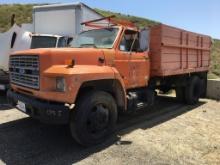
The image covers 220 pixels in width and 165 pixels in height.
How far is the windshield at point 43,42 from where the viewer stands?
10.6 m

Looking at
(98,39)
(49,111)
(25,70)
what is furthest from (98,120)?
(98,39)

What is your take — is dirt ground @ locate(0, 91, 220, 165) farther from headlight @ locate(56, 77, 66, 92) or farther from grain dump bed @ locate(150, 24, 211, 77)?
grain dump bed @ locate(150, 24, 211, 77)

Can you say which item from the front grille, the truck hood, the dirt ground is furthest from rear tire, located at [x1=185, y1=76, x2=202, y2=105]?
the front grille

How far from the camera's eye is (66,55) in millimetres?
5812

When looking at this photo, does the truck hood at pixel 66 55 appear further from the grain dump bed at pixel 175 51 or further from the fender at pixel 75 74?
the grain dump bed at pixel 175 51

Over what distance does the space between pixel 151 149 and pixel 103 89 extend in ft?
4.93

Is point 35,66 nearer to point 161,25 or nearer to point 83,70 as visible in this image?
point 83,70

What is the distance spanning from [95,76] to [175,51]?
12.5 feet

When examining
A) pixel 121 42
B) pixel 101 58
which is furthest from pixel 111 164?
pixel 121 42

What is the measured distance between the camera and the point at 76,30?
36.6 ft

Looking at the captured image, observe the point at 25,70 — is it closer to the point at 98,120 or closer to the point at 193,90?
the point at 98,120

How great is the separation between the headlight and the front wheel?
0.49m

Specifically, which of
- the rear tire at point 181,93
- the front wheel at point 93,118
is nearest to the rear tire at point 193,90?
the rear tire at point 181,93

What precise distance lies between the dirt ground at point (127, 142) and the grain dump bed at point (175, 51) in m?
1.40
